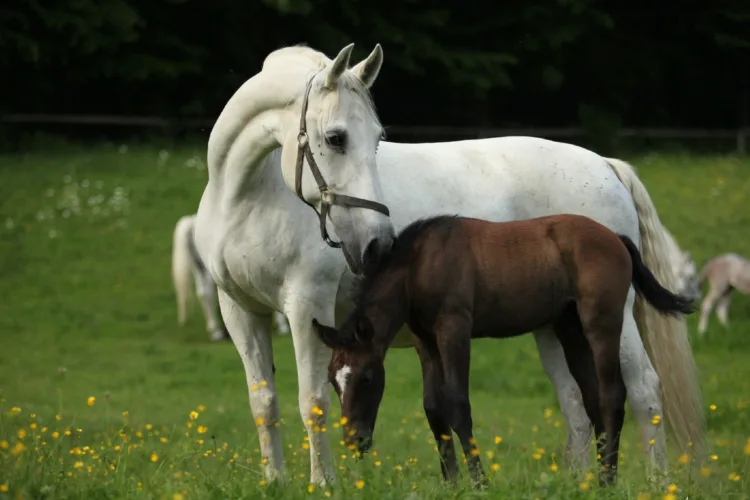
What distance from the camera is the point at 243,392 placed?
40.1 feet

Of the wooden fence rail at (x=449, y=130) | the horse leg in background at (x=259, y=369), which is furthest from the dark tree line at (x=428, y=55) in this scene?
the horse leg in background at (x=259, y=369)

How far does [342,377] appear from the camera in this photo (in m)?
5.20

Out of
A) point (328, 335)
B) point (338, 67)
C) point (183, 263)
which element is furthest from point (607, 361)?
point (183, 263)

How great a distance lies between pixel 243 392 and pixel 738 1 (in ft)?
67.2

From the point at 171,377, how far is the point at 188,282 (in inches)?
94.5

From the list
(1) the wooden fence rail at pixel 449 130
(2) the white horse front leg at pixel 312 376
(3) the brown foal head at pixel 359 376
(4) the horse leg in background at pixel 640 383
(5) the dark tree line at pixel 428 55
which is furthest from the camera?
(1) the wooden fence rail at pixel 449 130

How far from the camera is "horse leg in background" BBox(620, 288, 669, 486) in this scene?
6.20 m

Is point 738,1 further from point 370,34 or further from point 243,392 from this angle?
point 243,392

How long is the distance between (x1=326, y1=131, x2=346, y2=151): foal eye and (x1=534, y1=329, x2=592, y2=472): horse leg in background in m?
2.01

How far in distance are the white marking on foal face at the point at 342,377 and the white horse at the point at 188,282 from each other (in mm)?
9875

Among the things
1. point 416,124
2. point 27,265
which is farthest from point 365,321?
point 416,124

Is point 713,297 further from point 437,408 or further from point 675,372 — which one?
point 437,408

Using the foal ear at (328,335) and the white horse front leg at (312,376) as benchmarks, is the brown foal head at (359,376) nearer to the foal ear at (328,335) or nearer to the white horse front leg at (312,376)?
the foal ear at (328,335)

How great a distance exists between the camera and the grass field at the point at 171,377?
190 inches
